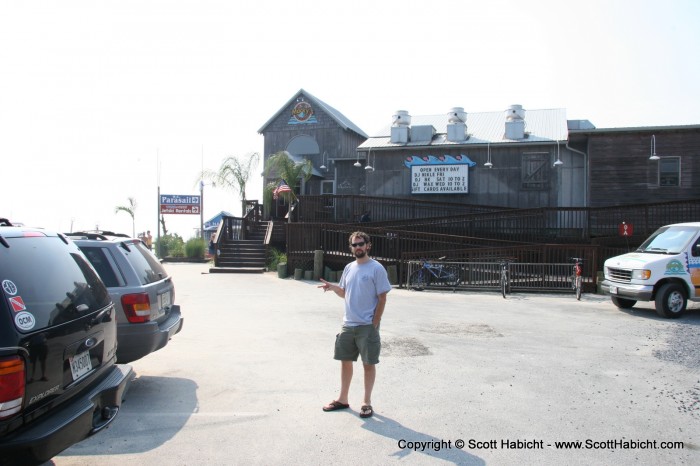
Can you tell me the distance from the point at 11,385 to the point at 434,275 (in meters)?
13.4

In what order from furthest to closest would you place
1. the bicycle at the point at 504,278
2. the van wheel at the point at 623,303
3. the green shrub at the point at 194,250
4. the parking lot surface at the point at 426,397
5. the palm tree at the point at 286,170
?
the green shrub at the point at 194,250, the palm tree at the point at 286,170, the bicycle at the point at 504,278, the van wheel at the point at 623,303, the parking lot surface at the point at 426,397

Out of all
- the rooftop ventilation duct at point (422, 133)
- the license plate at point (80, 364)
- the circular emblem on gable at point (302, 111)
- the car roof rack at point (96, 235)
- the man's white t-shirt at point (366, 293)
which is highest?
the circular emblem on gable at point (302, 111)

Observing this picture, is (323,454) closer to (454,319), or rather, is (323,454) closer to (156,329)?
(156,329)

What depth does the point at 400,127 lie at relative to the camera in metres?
25.5

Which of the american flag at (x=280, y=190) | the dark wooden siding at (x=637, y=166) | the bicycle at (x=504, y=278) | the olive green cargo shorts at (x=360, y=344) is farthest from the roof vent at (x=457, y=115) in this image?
the olive green cargo shorts at (x=360, y=344)

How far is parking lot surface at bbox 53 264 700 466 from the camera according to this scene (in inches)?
174

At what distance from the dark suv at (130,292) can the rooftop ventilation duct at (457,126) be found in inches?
789

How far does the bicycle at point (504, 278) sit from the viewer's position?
14.2m

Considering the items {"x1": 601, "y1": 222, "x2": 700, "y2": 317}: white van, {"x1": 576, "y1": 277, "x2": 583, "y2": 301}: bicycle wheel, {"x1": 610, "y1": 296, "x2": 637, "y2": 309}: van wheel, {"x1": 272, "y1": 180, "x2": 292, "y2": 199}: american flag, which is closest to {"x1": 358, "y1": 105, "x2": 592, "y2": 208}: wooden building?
{"x1": 272, "y1": 180, "x2": 292, "y2": 199}: american flag

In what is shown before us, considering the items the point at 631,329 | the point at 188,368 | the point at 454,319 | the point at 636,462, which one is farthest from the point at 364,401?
the point at 631,329

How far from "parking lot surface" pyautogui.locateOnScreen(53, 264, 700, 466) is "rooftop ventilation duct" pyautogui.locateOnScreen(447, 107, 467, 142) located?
1529cm

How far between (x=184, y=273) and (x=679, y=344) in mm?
17161

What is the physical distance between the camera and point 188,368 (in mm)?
6992

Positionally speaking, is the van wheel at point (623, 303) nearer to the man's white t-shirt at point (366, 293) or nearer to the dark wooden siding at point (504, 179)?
the man's white t-shirt at point (366, 293)
